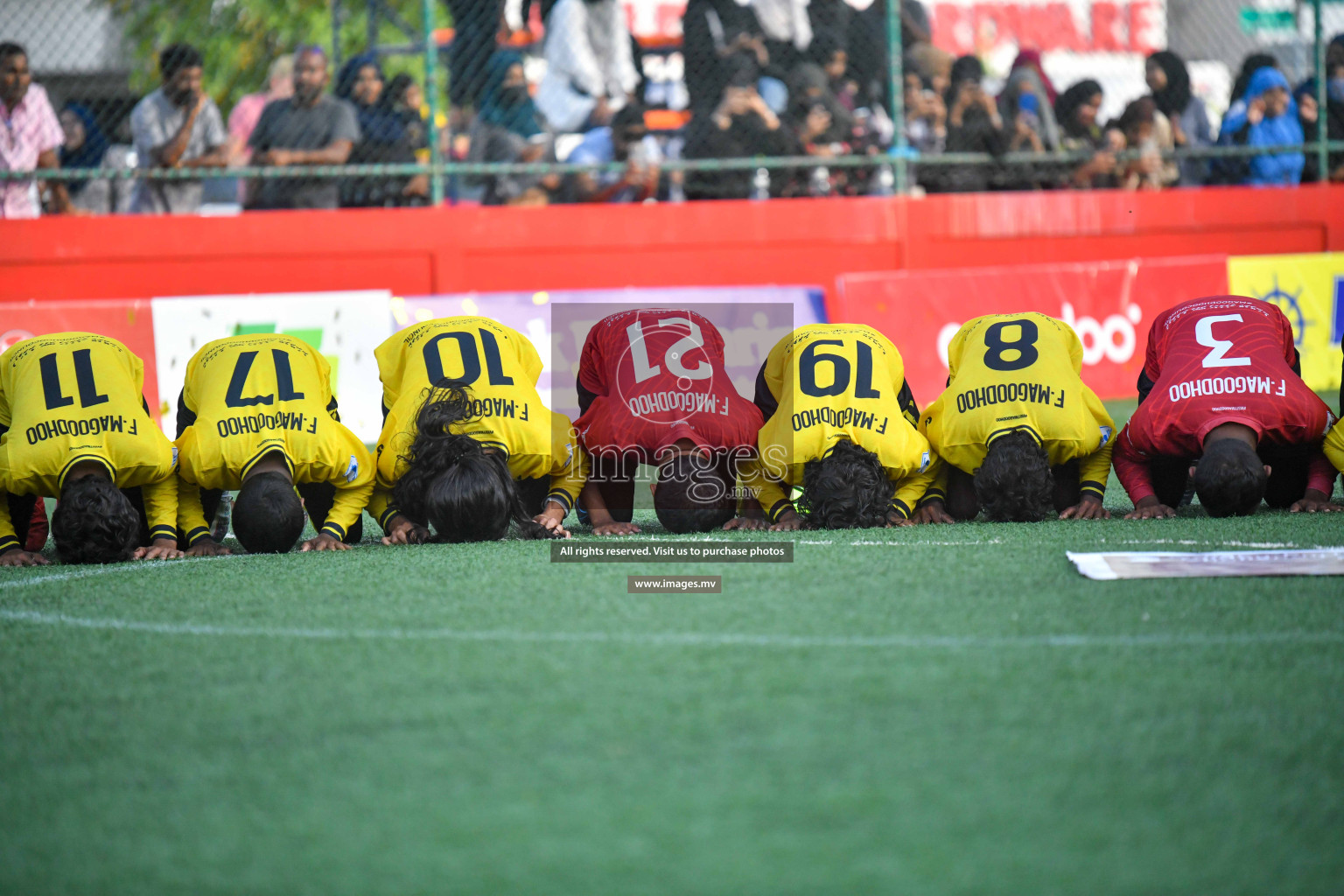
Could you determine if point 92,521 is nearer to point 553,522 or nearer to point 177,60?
point 553,522

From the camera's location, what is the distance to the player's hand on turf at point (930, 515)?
6633 mm

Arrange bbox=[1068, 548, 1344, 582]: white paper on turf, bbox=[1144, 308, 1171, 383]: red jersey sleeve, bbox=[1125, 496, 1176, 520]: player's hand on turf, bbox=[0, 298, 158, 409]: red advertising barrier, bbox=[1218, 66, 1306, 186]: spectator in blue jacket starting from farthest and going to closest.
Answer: bbox=[1218, 66, 1306, 186]: spectator in blue jacket → bbox=[0, 298, 158, 409]: red advertising barrier → bbox=[1144, 308, 1171, 383]: red jersey sleeve → bbox=[1125, 496, 1176, 520]: player's hand on turf → bbox=[1068, 548, 1344, 582]: white paper on turf

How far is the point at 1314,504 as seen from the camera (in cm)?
652

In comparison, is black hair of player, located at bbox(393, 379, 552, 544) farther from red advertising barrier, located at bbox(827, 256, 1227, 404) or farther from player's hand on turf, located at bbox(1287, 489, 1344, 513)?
red advertising barrier, located at bbox(827, 256, 1227, 404)

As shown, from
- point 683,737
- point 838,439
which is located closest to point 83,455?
point 838,439

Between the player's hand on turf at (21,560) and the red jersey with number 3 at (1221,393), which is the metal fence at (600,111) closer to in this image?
the player's hand on turf at (21,560)

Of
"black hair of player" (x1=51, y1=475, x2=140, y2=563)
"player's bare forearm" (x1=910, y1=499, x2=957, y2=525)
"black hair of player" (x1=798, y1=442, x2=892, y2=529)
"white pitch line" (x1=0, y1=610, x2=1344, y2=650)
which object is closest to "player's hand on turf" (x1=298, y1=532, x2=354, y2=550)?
"black hair of player" (x1=51, y1=475, x2=140, y2=563)

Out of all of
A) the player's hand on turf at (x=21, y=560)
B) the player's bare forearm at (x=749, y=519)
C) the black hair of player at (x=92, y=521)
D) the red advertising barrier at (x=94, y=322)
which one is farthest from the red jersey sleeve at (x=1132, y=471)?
the red advertising barrier at (x=94, y=322)

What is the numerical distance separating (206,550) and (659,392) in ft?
7.03

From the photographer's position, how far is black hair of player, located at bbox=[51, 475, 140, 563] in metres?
5.72

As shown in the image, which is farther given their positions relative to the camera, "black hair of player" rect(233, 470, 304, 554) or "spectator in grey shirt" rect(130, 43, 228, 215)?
"spectator in grey shirt" rect(130, 43, 228, 215)

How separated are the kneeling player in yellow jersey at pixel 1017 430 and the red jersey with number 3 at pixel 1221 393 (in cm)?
22

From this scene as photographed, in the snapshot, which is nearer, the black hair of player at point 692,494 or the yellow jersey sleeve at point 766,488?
the black hair of player at point 692,494

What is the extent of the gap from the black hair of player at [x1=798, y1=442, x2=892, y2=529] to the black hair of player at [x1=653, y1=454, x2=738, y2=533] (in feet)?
1.37
